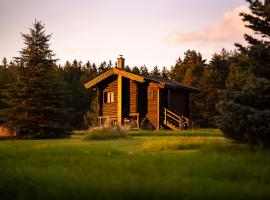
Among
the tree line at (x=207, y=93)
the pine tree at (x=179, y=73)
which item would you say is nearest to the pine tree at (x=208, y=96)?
the tree line at (x=207, y=93)

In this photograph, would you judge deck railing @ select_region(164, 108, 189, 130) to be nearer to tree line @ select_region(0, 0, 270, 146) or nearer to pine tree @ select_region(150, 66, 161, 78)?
tree line @ select_region(0, 0, 270, 146)

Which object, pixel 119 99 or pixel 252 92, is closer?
pixel 252 92

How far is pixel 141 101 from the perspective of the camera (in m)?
36.3

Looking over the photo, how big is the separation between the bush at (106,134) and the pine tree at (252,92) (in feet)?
33.2

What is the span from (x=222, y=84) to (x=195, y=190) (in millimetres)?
59121

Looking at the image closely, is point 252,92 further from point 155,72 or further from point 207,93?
point 155,72

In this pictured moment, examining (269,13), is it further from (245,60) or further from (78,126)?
(78,126)

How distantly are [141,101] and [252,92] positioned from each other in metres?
24.0

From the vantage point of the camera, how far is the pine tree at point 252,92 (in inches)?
476

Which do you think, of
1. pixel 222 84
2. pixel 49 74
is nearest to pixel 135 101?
pixel 49 74

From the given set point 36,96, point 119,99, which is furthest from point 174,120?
point 36,96

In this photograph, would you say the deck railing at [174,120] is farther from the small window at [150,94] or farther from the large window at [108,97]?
the large window at [108,97]

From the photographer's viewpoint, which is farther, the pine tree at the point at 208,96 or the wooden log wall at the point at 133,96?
the pine tree at the point at 208,96

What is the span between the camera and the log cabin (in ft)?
115
